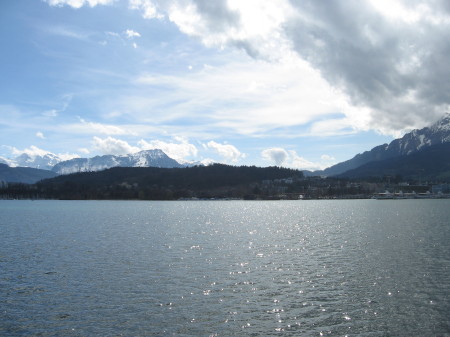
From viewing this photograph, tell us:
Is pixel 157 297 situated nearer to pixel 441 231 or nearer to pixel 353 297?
pixel 353 297

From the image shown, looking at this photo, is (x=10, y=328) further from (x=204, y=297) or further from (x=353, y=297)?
(x=353, y=297)

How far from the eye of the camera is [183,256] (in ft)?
202

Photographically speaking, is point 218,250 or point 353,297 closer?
point 353,297

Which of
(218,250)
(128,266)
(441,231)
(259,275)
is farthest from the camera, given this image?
(441,231)

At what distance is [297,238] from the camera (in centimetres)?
8469

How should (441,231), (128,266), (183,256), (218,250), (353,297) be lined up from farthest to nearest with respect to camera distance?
(441,231) < (218,250) < (183,256) < (128,266) < (353,297)

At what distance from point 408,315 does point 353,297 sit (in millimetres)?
6157

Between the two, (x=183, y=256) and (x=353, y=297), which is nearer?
(x=353, y=297)

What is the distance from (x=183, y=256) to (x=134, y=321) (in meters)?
29.1

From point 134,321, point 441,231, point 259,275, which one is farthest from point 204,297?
point 441,231

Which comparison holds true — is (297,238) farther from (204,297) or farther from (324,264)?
(204,297)

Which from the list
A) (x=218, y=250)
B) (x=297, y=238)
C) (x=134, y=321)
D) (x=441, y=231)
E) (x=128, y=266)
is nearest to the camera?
(x=134, y=321)

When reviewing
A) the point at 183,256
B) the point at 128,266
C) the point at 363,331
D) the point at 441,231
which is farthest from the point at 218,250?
the point at 441,231

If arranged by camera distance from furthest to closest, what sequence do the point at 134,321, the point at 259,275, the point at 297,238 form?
the point at 297,238
the point at 259,275
the point at 134,321
